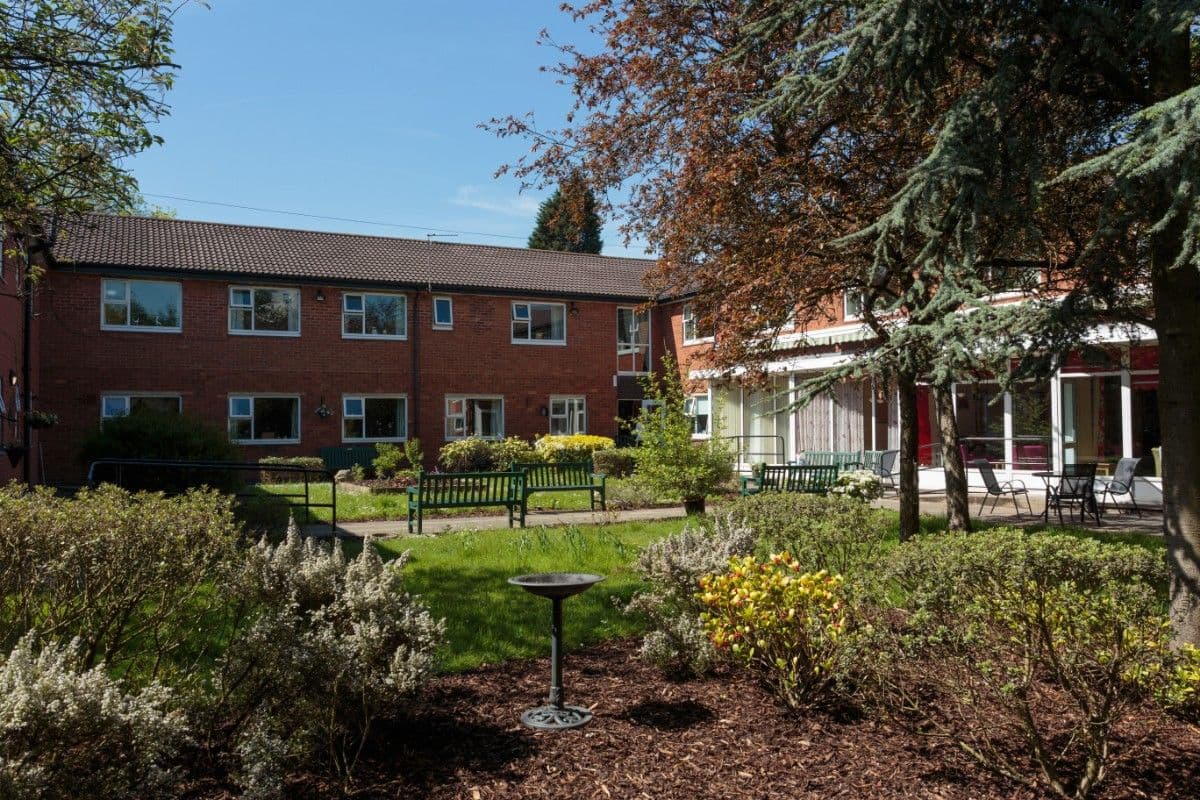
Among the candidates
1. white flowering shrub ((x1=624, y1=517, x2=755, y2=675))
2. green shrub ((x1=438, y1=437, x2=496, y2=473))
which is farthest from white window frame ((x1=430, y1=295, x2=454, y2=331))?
white flowering shrub ((x1=624, y1=517, x2=755, y2=675))

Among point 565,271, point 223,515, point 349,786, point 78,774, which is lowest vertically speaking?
point 349,786

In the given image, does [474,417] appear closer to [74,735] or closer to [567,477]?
[567,477]

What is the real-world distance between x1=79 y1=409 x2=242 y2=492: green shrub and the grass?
3367 millimetres

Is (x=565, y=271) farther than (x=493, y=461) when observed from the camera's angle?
Yes

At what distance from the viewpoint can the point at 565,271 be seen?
3145 centimetres

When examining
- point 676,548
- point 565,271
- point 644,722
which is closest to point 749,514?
point 676,548

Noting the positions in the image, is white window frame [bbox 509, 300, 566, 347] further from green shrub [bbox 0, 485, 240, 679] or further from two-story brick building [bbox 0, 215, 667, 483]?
green shrub [bbox 0, 485, 240, 679]

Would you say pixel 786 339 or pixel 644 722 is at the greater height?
pixel 786 339

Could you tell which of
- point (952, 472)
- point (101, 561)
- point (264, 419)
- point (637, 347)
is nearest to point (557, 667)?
point (101, 561)

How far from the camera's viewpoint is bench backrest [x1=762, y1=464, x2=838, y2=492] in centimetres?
1461

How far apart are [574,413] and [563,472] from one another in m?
14.5

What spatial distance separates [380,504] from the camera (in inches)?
625

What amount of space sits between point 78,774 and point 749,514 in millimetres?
5059

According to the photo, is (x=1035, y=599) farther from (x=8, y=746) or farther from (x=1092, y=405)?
(x=1092, y=405)
